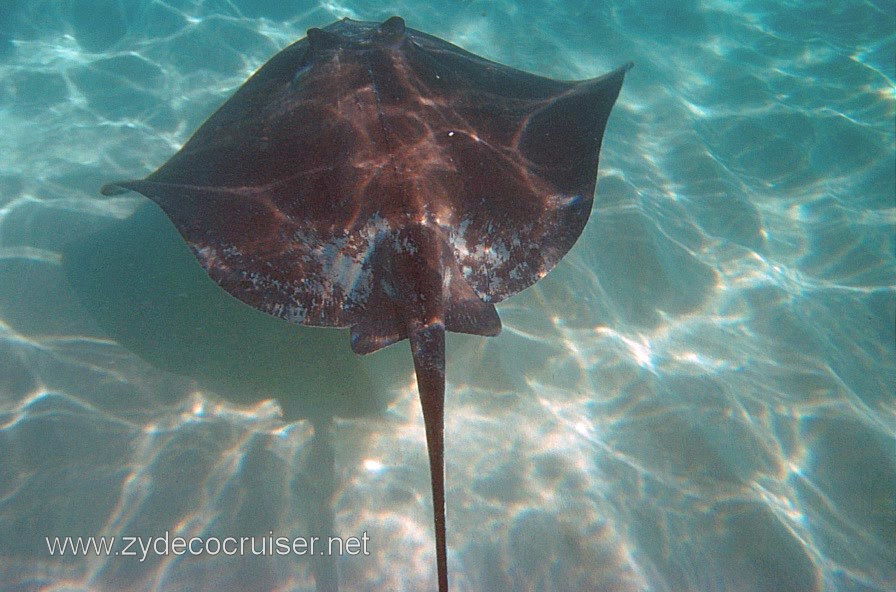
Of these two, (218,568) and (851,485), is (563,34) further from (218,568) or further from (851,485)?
(218,568)

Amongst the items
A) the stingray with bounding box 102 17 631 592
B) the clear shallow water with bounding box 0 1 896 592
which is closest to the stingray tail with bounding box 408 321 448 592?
the stingray with bounding box 102 17 631 592

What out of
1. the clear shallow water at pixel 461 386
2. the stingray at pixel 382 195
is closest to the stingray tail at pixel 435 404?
the stingray at pixel 382 195

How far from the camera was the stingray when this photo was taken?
2.77 m

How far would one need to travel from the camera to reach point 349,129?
3.17 m

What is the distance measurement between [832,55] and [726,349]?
866 cm

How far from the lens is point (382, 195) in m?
2.93

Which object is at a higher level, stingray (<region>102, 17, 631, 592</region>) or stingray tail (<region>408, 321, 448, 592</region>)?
stingray (<region>102, 17, 631, 592</region>)

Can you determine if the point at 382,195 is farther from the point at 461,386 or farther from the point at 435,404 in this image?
the point at 461,386

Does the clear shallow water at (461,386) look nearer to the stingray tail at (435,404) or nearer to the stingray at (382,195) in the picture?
the stingray tail at (435,404)

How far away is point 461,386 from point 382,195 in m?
1.93

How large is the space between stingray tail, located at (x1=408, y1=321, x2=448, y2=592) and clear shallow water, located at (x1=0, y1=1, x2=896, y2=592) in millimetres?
1203

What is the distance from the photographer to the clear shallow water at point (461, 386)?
3277 mm

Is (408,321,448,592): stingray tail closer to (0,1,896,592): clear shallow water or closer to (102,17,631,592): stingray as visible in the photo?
(102,17,631,592): stingray

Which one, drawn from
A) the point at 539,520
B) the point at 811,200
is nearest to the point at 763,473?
the point at 539,520
